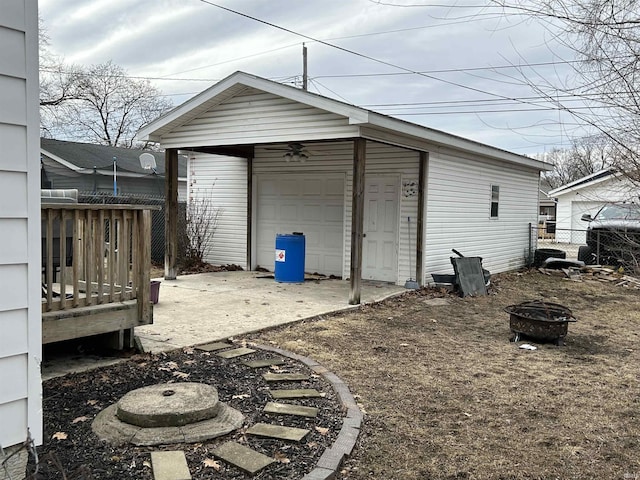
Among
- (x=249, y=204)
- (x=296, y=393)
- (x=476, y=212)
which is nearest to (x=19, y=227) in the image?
(x=296, y=393)

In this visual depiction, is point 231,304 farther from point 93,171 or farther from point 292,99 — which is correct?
point 93,171

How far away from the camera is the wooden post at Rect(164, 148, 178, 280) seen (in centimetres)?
1009

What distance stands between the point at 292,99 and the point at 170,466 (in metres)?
6.36

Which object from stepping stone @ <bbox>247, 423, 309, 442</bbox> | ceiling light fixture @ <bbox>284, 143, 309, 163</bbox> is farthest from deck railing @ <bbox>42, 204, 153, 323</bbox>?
ceiling light fixture @ <bbox>284, 143, 309, 163</bbox>

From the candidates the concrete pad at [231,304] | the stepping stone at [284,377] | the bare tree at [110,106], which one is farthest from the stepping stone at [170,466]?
the bare tree at [110,106]

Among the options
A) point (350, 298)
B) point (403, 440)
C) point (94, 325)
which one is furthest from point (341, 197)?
point (403, 440)

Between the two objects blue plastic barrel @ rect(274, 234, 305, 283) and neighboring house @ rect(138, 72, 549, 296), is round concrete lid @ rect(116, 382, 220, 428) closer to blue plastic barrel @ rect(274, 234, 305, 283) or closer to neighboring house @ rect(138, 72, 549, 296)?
neighboring house @ rect(138, 72, 549, 296)

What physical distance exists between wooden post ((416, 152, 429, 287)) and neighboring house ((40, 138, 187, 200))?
9.40 metres

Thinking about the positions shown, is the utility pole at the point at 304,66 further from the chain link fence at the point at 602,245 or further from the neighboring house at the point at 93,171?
the chain link fence at the point at 602,245

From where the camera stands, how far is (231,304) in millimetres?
7734

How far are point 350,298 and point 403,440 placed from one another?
4.64 meters

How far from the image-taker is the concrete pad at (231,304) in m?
5.87

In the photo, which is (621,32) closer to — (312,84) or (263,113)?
(263,113)

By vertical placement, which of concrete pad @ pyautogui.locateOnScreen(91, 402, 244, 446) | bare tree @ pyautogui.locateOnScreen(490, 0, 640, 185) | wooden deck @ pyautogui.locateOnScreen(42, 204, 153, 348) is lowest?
concrete pad @ pyautogui.locateOnScreen(91, 402, 244, 446)
